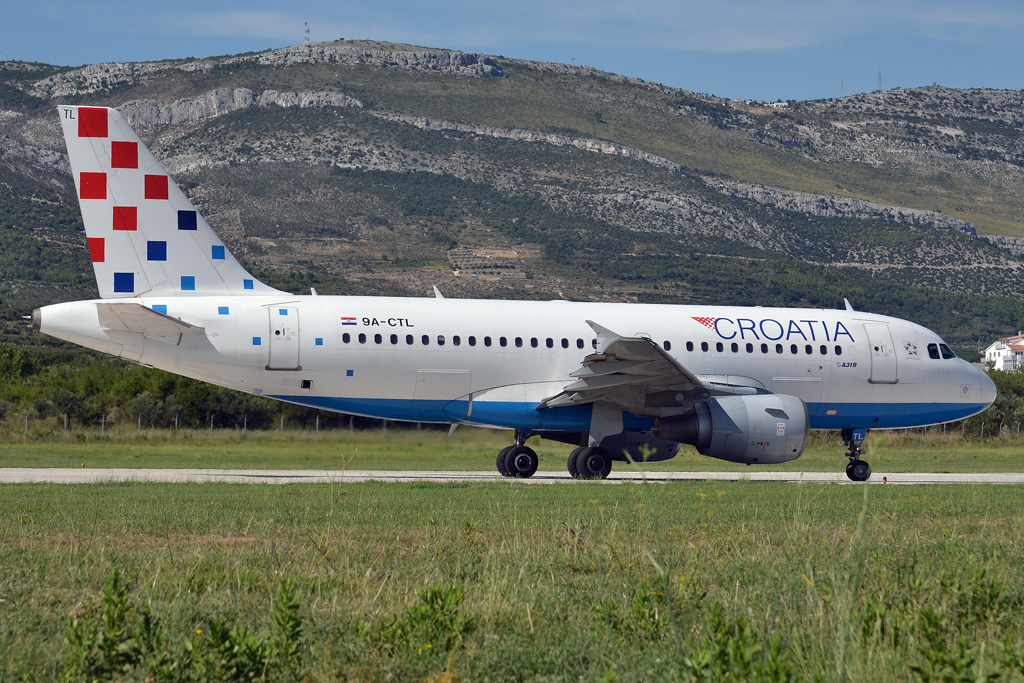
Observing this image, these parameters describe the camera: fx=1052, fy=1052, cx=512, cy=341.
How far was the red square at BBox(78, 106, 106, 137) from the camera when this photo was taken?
2170 cm

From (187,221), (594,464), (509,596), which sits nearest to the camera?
(509,596)

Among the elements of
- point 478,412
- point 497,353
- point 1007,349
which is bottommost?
point 478,412

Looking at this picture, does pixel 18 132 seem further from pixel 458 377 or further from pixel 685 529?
pixel 685 529

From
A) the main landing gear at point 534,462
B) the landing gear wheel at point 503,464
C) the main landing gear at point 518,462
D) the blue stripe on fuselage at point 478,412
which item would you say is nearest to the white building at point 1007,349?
the blue stripe on fuselage at point 478,412

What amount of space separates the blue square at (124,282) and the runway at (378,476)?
151 inches

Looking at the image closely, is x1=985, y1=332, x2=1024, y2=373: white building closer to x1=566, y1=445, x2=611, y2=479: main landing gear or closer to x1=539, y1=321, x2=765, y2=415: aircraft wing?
x1=539, y1=321, x2=765, y2=415: aircraft wing

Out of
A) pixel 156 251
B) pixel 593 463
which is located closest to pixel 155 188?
pixel 156 251

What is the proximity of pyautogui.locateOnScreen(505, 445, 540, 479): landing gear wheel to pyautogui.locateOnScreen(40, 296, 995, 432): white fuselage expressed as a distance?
65cm

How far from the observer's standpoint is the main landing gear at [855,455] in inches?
970

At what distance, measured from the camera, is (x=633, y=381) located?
2208cm

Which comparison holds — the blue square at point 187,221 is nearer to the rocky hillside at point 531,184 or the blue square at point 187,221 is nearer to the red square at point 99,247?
the red square at point 99,247

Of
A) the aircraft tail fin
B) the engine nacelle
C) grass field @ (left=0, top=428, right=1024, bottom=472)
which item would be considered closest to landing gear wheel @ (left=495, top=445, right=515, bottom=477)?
grass field @ (left=0, top=428, right=1024, bottom=472)

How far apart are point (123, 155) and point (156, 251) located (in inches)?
82.9

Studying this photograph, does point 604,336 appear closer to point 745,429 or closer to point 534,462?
point 745,429
